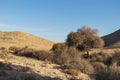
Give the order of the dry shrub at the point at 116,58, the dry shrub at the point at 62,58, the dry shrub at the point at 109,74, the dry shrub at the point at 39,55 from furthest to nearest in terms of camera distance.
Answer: the dry shrub at the point at 39,55 < the dry shrub at the point at 116,58 < the dry shrub at the point at 62,58 < the dry shrub at the point at 109,74

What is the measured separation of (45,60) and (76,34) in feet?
54.6

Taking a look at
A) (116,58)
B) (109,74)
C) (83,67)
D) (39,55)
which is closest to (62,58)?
(39,55)

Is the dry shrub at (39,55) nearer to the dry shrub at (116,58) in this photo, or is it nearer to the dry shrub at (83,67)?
the dry shrub at (116,58)

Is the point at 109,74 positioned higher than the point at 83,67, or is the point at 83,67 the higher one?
the point at 83,67

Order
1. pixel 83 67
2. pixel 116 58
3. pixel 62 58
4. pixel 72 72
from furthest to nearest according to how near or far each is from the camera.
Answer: pixel 116 58, pixel 62 58, pixel 83 67, pixel 72 72

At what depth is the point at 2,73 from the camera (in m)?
23.2

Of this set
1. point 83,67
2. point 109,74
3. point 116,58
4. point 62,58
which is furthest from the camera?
point 116,58

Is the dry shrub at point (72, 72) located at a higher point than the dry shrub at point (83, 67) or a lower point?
lower

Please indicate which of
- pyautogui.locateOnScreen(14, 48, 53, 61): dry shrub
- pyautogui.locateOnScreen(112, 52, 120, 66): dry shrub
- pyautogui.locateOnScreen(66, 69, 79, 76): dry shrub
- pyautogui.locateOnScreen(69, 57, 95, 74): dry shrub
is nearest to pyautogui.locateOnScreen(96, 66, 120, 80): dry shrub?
pyautogui.locateOnScreen(69, 57, 95, 74): dry shrub

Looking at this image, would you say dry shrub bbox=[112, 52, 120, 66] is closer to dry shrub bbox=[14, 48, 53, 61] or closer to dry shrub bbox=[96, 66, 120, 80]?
dry shrub bbox=[14, 48, 53, 61]

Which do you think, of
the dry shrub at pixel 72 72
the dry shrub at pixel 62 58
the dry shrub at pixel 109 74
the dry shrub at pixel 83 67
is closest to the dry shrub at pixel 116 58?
the dry shrub at pixel 62 58

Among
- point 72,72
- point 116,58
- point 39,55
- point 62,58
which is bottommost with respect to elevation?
point 72,72

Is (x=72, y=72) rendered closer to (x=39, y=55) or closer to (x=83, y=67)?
(x=83, y=67)

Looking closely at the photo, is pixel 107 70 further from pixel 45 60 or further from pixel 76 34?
pixel 76 34
